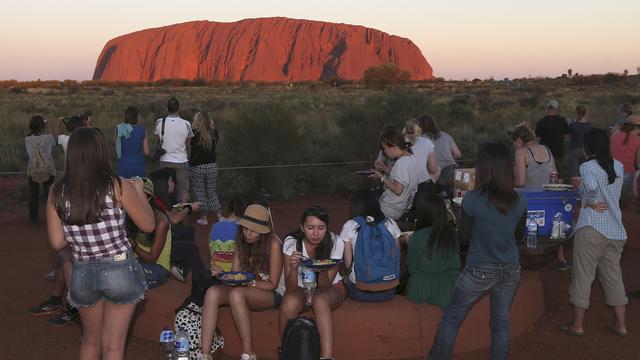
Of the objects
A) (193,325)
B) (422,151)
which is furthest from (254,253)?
(422,151)

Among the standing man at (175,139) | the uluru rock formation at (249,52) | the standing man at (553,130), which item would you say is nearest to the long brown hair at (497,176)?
the standing man at (175,139)

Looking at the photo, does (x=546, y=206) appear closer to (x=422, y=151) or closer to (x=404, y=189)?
(x=404, y=189)

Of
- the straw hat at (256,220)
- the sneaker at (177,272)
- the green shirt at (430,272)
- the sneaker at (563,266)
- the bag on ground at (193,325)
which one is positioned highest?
the straw hat at (256,220)

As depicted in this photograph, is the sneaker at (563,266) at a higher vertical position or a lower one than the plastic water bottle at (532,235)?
lower

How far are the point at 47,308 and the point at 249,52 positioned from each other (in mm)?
107934

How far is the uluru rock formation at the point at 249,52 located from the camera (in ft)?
358

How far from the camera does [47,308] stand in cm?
574

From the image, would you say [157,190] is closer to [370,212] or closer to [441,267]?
[370,212]

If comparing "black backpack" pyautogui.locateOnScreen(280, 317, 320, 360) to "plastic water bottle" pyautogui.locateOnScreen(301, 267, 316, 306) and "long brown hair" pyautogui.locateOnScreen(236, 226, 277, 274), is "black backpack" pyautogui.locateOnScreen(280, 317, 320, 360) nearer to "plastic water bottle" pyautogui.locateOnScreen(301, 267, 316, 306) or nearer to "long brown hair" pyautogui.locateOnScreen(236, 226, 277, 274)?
"plastic water bottle" pyautogui.locateOnScreen(301, 267, 316, 306)

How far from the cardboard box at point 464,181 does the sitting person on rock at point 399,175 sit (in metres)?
0.51

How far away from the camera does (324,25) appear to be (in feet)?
391

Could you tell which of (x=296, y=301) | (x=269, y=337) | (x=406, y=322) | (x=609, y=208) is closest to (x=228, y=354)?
(x=269, y=337)

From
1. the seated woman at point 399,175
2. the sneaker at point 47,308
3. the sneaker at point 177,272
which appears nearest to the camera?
the sneaker at point 177,272

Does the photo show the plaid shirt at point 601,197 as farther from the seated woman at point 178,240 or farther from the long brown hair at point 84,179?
the long brown hair at point 84,179
